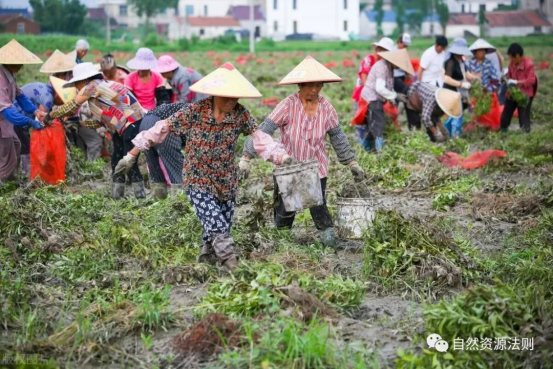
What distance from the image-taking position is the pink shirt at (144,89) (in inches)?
402

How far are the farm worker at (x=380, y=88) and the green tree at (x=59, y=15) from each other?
36.4 meters

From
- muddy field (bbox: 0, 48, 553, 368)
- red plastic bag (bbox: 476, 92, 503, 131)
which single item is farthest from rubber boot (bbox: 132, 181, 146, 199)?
red plastic bag (bbox: 476, 92, 503, 131)

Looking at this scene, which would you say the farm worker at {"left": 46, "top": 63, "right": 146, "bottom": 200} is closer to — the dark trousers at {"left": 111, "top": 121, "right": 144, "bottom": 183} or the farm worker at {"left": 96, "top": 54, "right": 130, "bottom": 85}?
the dark trousers at {"left": 111, "top": 121, "right": 144, "bottom": 183}

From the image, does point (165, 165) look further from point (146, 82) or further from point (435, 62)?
point (435, 62)

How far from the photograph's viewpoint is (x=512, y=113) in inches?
549

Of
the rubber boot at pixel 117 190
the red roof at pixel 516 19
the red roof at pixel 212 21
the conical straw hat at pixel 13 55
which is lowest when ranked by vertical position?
the rubber boot at pixel 117 190

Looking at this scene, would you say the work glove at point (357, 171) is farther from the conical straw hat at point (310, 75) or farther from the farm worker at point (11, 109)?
the farm worker at point (11, 109)

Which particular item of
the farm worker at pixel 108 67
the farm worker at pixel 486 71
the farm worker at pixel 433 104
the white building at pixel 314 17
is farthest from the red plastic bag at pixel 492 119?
the white building at pixel 314 17

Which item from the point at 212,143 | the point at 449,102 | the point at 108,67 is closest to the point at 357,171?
the point at 212,143

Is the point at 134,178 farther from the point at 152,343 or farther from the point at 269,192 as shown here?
the point at 152,343

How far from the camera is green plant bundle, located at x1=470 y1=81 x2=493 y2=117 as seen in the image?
13250 millimetres

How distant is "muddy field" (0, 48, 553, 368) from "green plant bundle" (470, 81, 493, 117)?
3.93 m

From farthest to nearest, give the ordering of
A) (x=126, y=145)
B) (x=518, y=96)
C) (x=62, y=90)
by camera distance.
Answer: (x=518, y=96), (x=62, y=90), (x=126, y=145)

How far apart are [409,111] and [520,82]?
2302 millimetres
